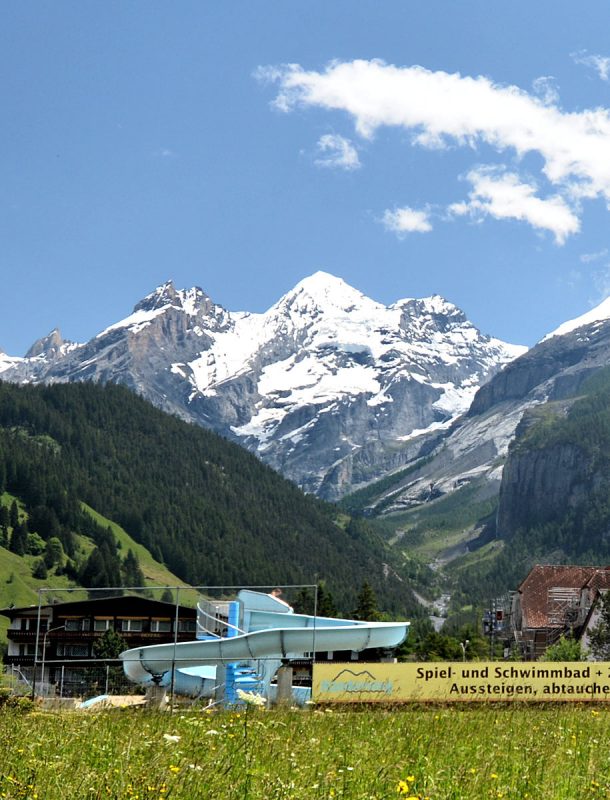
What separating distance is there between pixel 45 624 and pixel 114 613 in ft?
32.8

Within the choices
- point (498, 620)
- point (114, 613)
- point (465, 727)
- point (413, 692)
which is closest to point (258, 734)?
point (465, 727)

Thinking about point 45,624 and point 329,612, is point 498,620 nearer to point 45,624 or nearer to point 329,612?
point 329,612

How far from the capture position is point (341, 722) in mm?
20594

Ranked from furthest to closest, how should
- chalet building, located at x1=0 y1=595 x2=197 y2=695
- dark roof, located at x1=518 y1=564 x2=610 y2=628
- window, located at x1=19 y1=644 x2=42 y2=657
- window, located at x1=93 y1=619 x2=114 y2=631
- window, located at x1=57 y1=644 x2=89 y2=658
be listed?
window, located at x1=19 y1=644 x2=42 y2=657 → window, located at x1=57 y1=644 x2=89 y2=658 → window, located at x1=93 y1=619 x2=114 y2=631 → chalet building, located at x1=0 y1=595 x2=197 y2=695 → dark roof, located at x1=518 y1=564 x2=610 y2=628

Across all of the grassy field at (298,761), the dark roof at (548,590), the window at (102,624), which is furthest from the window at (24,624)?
the grassy field at (298,761)

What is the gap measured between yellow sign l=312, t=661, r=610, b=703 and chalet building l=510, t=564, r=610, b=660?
7538 centimetres

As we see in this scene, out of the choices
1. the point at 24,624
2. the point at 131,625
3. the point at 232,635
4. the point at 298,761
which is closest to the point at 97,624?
the point at 131,625

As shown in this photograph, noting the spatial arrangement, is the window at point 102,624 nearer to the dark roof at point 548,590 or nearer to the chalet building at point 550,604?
the chalet building at point 550,604

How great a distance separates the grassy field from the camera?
10.9 m

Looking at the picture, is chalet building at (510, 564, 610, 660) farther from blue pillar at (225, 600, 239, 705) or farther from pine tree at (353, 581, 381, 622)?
blue pillar at (225, 600, 239, 705)

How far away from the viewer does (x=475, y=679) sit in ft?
119

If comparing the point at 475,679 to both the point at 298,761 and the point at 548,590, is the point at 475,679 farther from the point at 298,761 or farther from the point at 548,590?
the point at 548,590

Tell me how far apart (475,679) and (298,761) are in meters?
24.3

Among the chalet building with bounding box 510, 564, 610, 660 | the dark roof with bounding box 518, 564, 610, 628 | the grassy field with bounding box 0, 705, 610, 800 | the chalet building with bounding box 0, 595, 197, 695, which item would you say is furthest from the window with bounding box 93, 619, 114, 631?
the grassy field with bounding box 0, 705, 610, 800
